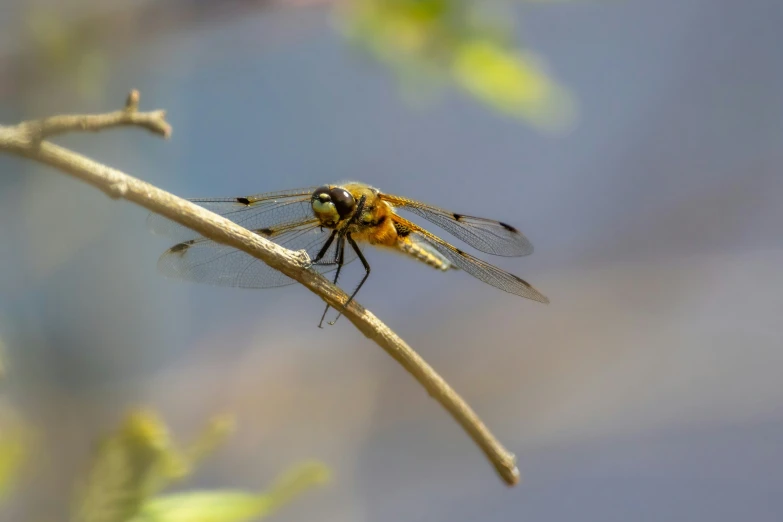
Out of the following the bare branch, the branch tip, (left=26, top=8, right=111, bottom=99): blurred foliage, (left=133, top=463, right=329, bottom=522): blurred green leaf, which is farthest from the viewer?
(left=26, top=8, right=111, bottom=99): blurred foliage

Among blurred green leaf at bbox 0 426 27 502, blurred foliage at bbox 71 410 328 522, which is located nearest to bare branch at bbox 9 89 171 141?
blurred foliage at bbox 71 410 328 522

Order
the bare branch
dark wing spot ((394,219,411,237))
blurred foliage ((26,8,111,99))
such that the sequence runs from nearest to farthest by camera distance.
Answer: the bare branch → dark wing spot ((394,219,411,237)) → blurred foliage ((26,8,111,99))

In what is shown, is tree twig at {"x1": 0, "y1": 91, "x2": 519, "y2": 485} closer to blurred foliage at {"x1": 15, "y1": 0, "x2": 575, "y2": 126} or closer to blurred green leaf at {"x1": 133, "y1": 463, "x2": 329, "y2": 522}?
blurred green leaf at {"x1": 133, "y1": 463, "x2": 329, "y2": 522}

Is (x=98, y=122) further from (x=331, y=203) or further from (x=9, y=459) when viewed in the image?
(x=331, y=203)

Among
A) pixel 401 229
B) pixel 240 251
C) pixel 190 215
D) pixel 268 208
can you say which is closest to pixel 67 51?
pixel 268 208

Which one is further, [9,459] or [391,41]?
[391,41]

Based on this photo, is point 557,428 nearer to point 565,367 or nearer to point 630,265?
point 565,367
